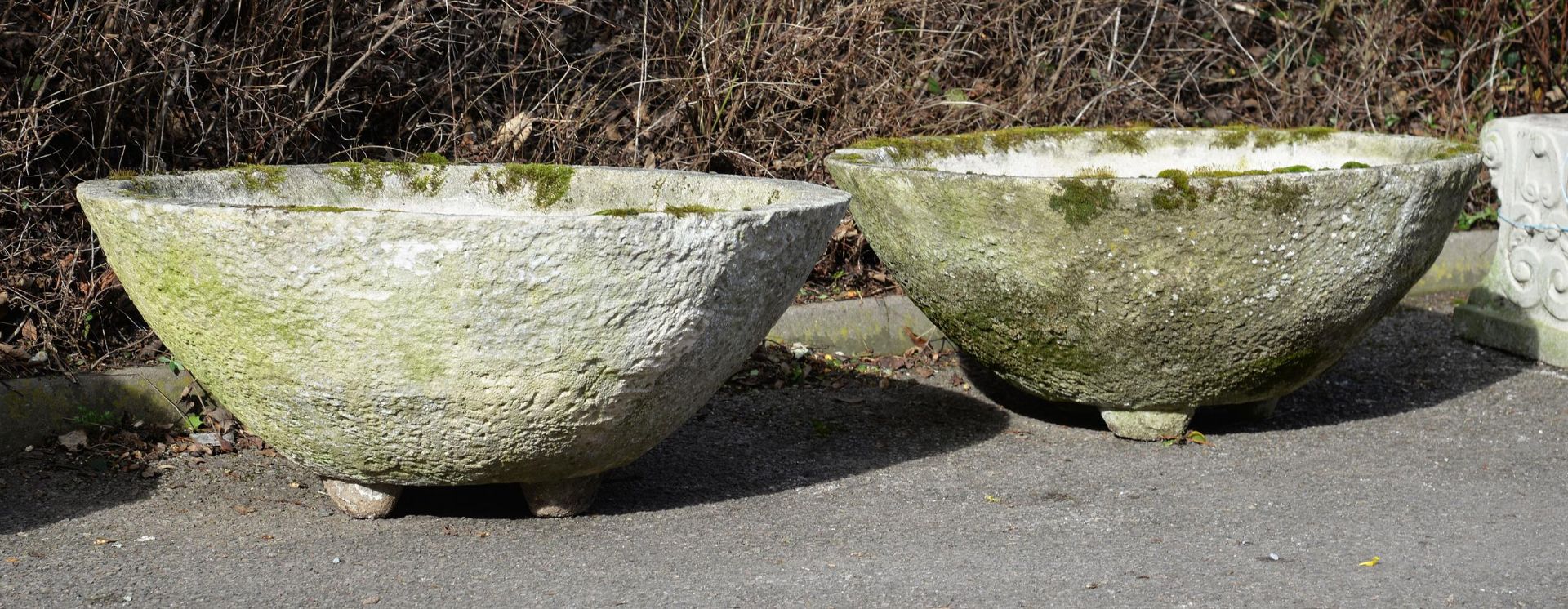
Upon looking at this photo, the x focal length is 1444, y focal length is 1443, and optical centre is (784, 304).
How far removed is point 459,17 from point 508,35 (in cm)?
17

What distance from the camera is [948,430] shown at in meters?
3.91

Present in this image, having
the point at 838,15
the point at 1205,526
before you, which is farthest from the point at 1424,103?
the point at 1205,526

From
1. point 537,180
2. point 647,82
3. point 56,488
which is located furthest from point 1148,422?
point 56,488

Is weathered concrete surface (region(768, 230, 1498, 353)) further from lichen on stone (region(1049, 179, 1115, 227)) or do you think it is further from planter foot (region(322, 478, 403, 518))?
planter foot (region(322, 478, 403, 518))

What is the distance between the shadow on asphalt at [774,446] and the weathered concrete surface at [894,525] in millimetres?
11

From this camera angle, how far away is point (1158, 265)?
3273 mm

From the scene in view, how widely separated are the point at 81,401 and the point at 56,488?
0.39 m

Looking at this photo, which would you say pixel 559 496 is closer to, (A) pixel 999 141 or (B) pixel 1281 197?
(B) pixel 1281 197

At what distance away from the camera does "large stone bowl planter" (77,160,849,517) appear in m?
2.48

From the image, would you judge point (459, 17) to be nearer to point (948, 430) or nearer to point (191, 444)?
point (191, 444)

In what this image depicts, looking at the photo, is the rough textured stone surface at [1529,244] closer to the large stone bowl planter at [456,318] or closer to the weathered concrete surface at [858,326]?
the weathered concrete surface at [858,326]

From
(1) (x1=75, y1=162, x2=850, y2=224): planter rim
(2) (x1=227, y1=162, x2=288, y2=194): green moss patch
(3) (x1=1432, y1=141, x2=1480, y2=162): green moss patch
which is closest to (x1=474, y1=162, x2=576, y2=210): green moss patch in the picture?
(1) (x1=75, y1=162, x2=850, y2=224): planter rim

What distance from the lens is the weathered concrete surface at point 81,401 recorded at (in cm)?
347

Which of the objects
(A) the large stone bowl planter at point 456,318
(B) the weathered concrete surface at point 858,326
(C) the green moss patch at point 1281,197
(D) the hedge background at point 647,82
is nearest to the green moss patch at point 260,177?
(A) the large stone bowl planter at point 456,318
